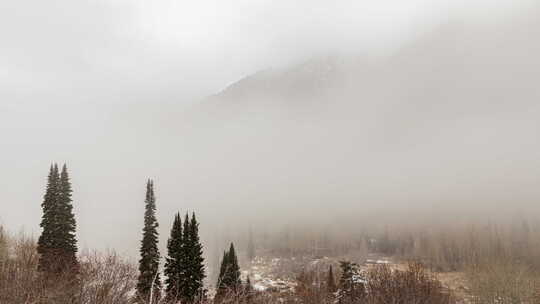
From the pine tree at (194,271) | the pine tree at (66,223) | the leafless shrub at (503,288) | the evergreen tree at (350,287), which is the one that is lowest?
the leafless shrub at (503,288)

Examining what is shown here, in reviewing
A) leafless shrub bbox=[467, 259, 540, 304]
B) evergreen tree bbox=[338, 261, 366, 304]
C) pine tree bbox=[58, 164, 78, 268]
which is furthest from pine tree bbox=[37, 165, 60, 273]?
leafless shrub bbox=[467, 259, 540, 304]

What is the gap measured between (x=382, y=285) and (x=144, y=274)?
45110mm

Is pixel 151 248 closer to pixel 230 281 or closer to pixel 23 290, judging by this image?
pixel 230 281

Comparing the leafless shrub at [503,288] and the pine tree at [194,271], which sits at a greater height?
the pine tree at [194,271]

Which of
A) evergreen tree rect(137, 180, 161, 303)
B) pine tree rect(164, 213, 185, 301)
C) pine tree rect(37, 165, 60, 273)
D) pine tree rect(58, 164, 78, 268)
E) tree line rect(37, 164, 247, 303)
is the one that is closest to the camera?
pine tree rect(37, 165, 60, 273)

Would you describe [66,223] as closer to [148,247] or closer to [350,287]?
[148,247]

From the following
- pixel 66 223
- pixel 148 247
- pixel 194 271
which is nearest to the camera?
pixel 66 223

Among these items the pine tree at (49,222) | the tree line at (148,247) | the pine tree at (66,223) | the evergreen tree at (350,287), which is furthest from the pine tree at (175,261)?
the evergreen tree at (350,287)

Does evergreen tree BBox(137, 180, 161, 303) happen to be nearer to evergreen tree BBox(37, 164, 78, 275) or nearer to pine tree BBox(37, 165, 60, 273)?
evergreen tree BBox(37, 164, 78, 275)

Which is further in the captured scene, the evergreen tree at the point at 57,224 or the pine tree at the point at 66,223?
the pine tree at the point at 66,223

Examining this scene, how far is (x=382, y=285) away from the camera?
8644cm

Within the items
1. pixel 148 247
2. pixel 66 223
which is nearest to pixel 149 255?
pixel 148 247

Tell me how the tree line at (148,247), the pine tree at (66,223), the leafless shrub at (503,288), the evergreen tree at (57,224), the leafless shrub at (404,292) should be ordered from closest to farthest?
the leafless shrub at (404,292)
the evergreen tree at (57,224)
the tree line at (148,247)
the pine tree at (66,223)
the leafless shrub at (503,288)

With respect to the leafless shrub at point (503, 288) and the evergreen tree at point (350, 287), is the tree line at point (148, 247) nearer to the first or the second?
the evergreen tree at point (350, 287)
